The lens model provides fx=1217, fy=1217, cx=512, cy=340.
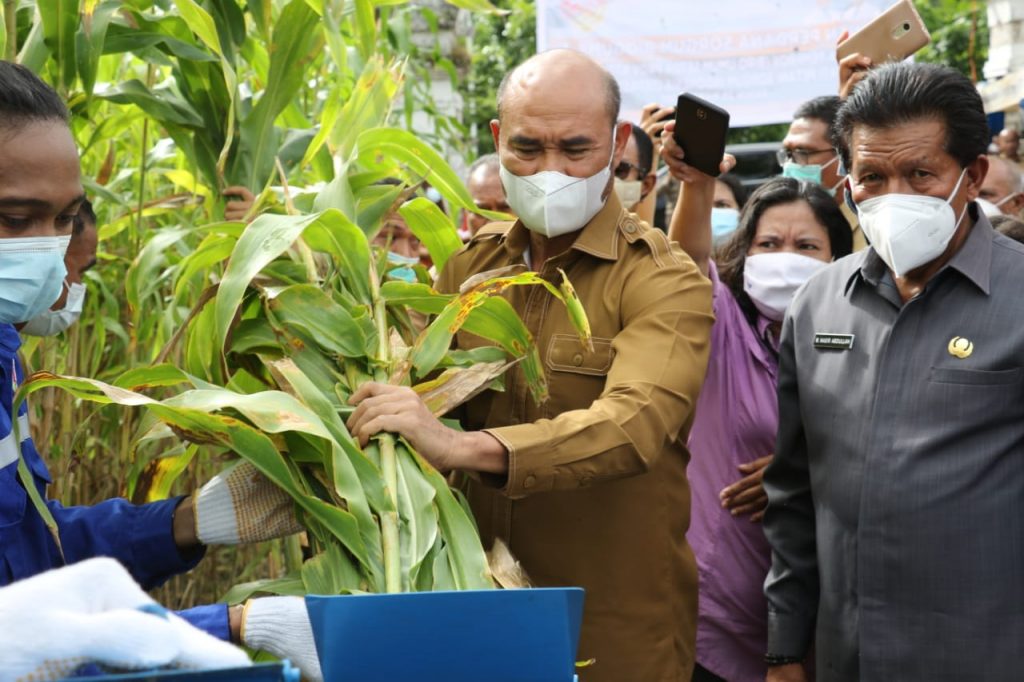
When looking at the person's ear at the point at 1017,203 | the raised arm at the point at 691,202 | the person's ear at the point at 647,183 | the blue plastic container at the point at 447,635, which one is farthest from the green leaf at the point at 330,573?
the person's ear at the point at 1017,203

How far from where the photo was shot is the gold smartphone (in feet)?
10.2

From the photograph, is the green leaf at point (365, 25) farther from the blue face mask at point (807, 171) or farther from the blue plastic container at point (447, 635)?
the blue plastic container at point (447, 635)

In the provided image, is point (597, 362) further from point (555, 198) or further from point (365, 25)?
point (365, 25)

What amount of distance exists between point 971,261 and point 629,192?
1514mm

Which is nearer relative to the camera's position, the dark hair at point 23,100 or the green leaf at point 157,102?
the dark hair at point 23,100

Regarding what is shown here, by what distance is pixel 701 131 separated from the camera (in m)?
2.64

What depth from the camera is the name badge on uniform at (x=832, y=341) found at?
2.31 meters

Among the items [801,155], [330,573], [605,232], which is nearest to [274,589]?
[330,573]

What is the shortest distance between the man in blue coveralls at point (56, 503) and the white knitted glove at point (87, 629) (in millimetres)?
627

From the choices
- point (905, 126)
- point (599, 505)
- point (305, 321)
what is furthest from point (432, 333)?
point (905, 126)

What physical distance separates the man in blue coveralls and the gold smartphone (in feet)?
6.77

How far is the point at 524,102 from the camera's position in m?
2.26

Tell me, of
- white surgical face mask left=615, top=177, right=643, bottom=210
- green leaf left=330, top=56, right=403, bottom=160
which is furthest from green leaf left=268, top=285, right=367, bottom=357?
white surgical face mask left=615, top=177, right=643, bottom=210

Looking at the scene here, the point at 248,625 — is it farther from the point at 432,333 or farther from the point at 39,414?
the point at 39,414
